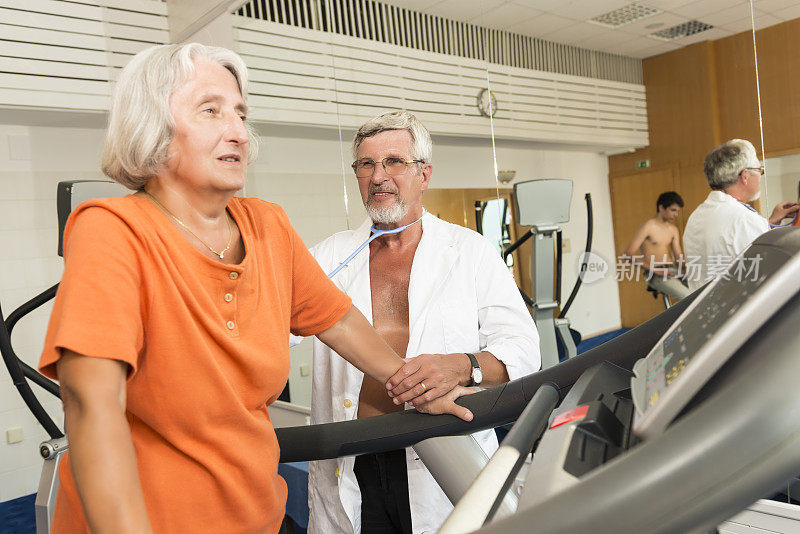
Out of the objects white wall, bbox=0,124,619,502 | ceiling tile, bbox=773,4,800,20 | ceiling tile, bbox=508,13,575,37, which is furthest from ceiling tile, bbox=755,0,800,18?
white wall, bbox=0,124,619,502

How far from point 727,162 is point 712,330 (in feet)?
6.94

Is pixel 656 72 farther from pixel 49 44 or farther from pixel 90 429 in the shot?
pixel 49 44

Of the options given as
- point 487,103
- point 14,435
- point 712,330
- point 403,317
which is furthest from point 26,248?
point 712,330

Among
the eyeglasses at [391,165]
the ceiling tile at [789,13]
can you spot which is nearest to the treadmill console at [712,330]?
the eyeglasses at [391,165]

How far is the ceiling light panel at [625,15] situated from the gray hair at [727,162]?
0.63 metres

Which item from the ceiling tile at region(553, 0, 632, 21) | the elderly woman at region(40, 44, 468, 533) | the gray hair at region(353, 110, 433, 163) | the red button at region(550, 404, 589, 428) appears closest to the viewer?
the red button at region(550, 404, 589, 428)

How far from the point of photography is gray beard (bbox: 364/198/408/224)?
201cm

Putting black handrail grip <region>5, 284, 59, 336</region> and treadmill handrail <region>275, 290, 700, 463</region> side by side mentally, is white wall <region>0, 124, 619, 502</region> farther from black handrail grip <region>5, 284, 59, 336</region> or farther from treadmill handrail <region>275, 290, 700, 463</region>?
Answer: treadmill handrail <region>275, 290, 700, 463</region>

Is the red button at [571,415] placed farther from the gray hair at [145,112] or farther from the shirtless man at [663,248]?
the shirtless man at [663,248]

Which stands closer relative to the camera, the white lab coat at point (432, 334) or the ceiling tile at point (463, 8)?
the white lab coat at point (432, 334)

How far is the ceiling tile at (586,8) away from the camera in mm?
2588

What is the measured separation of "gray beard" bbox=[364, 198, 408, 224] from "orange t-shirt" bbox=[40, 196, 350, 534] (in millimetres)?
937

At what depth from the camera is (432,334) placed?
185cm

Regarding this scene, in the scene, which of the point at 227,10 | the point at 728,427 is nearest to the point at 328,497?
the point at 728,427
